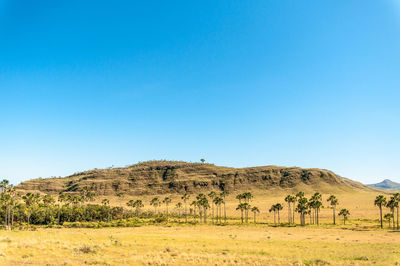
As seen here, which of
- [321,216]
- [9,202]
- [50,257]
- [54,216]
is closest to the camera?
[50,257]

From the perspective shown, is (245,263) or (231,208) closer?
(245,263)

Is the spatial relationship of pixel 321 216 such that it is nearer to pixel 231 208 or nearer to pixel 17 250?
pixel 231 208

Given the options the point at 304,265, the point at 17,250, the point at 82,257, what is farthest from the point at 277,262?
the point at 17,250

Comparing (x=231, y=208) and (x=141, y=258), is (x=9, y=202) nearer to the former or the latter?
(x=141, y=258)

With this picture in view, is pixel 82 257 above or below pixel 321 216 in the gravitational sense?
above

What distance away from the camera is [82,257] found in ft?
97.6

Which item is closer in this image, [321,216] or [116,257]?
[116,257]

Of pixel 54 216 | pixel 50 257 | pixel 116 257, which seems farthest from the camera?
pixel 54 216

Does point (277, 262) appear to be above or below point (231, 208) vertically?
above

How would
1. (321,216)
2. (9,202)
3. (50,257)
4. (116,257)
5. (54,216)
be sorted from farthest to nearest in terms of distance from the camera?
(321,216), (54,216), (9,202), (116,257), (50,257)

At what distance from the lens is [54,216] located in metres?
114

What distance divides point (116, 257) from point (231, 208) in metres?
152

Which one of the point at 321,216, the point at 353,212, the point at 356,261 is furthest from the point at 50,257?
the point at 353,212

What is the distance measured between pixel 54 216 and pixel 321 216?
116576mm
